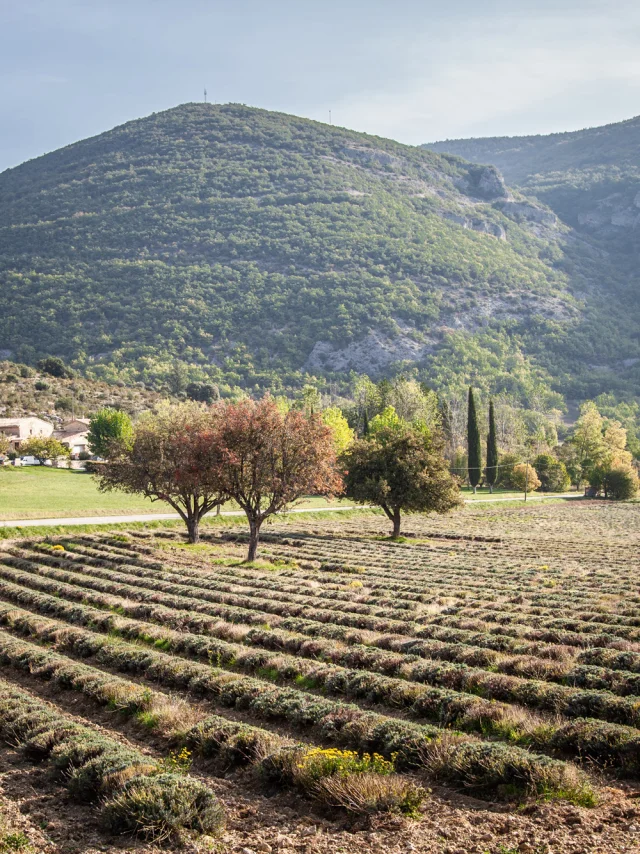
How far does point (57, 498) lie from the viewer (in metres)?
60.3

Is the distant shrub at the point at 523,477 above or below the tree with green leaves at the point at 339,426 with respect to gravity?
below

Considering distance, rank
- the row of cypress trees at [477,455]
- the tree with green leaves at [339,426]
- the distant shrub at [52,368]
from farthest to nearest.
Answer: the distant shrub at [52,368] → the row of cypress trees at [477,455] → the tree with green leaves at [339,426]

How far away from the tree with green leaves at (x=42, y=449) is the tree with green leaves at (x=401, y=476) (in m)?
47.9

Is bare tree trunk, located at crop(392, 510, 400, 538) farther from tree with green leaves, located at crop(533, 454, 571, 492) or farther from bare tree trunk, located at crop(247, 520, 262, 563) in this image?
tree with green leaves, located at crop(533, 454, 571, 492)

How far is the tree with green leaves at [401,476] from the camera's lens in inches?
1983

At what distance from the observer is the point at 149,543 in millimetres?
41625

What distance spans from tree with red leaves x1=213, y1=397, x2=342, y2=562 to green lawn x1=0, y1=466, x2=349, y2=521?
22.6 ft

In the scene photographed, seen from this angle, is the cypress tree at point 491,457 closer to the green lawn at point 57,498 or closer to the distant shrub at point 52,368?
the green lawn at point 57,498

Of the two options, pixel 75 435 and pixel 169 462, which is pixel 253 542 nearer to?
pixel 169 462

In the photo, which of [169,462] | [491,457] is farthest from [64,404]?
[169,462]

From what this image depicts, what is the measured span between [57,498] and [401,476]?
2777 centimetres

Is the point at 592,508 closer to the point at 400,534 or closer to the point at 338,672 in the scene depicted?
the point at 400,534

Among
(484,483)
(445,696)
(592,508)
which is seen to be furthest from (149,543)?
(484,483)

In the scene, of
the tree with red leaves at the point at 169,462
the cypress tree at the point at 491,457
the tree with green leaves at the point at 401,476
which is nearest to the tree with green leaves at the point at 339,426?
the cypress tree at the point at 491,457
